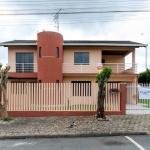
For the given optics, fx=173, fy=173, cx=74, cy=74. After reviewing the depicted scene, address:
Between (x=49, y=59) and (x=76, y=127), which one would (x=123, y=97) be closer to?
(x=76, y=127)

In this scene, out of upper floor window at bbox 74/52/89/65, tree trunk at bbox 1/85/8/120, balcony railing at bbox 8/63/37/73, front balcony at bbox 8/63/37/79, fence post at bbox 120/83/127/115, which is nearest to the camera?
tree trunk at bbox 1/85/8/120

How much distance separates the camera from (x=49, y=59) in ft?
49.3

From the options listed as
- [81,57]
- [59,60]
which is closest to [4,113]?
[59,60]

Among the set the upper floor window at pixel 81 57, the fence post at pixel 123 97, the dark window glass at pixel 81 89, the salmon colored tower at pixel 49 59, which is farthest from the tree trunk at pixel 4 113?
the upper floor window at pixel 81 57

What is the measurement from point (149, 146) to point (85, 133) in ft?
7.59

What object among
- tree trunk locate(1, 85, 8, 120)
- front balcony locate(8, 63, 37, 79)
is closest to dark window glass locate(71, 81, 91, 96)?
tree trunk locate(1, 85, 8, 120)

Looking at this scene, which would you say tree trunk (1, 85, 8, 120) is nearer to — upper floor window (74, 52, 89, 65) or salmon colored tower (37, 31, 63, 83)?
salmon colored tower (37, 31, 63, 83)

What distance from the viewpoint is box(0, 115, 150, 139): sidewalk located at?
22.1 feet

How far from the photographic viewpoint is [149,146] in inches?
217

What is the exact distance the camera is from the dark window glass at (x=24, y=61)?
679 inches

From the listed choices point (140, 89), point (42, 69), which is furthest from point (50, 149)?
point (42, 69)

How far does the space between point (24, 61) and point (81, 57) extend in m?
5.74

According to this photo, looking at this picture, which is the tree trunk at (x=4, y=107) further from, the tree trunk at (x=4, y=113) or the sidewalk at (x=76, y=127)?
the sidewalk at (x=76, y=127)

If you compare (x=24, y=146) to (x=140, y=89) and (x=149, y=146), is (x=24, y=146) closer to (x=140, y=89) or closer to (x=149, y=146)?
(x=149, y=146)
